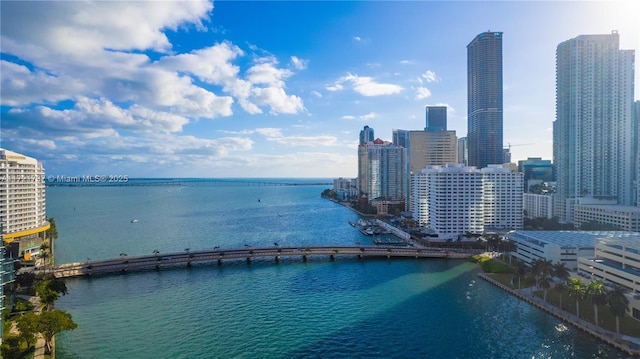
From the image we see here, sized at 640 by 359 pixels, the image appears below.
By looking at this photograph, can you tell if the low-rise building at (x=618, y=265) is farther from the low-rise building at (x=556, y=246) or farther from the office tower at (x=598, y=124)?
the office tower at (x=598, y=124)

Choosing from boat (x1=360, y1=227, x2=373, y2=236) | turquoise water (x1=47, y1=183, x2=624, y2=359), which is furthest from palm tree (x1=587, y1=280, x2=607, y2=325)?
boat (x1=360, y1=227, x2=373, y2=236)

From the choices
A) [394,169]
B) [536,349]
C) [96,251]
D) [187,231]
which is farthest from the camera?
[394,169]

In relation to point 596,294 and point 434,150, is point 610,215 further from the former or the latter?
point 434,150

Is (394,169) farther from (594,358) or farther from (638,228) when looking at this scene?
(594,358)

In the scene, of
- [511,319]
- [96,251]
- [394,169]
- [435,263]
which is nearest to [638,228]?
[435,263]

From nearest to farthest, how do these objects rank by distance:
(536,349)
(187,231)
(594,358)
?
(594,358) < (536,349) < (187,231)

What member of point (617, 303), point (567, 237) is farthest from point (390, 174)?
point (617, 303)
